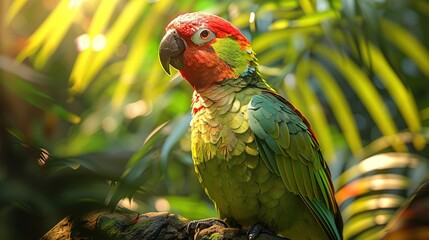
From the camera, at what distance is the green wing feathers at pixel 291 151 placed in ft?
2.19

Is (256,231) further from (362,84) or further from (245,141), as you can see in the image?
(362,84)

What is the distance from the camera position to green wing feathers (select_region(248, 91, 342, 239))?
67 centimetres

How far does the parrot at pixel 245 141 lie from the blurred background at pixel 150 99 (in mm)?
105

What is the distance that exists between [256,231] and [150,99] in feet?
2.08

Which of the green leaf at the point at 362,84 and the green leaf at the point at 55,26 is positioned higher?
the green leaf at the point at 362,84

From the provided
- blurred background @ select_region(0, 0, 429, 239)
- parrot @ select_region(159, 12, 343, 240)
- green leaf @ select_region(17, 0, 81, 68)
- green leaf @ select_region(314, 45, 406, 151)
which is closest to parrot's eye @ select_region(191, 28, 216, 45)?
parrot @ select_region(159, 12, 343, 240)

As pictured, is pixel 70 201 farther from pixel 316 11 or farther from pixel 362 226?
pixel 362 226

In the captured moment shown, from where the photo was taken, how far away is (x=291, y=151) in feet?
2.23

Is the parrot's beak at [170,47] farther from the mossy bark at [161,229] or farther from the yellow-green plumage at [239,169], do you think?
the mossy bark at [161,229]

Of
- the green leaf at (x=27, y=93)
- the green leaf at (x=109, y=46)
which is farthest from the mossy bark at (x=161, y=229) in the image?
the green leaf at (x=109, y=46)

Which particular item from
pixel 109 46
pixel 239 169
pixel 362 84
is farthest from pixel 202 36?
pixel 362 84

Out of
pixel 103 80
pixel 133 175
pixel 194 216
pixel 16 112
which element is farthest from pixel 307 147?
pixel 103 80

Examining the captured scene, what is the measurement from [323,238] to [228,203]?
0.13 m

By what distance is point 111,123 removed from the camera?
5.27 feet
